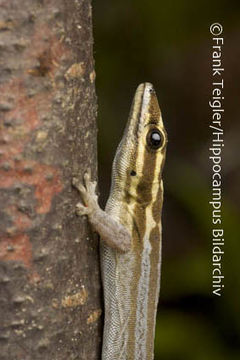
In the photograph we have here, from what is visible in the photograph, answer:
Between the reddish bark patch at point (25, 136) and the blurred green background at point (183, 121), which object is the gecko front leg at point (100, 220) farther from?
the blurred green background at point (183, 121)

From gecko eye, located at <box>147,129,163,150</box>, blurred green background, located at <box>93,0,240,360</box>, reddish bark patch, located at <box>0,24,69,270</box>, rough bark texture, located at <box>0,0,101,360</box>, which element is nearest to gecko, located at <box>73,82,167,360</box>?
gecko eye, located at <box>147,129,163,150</box>

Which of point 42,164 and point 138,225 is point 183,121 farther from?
point 42,164

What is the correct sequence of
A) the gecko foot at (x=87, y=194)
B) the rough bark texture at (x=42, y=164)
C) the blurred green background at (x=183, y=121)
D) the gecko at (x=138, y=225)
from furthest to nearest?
the blurred green background at (x=183, y=121) → the gecko at (x=138, y=225) → the gecko foot at (x=87, y=194) → the rough bark texture at (x=42, y=164)

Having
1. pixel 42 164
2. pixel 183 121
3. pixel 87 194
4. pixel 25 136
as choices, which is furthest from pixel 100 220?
pixel 183 121

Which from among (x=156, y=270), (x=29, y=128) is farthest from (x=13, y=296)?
(x=156, y=270)

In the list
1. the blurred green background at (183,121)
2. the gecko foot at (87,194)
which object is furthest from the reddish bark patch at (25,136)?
the blurred green background at (183,121)

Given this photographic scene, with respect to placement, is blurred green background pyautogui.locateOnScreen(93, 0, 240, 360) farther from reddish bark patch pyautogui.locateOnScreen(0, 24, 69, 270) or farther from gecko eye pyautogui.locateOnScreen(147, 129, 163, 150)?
reddish bark patch pyautogui.locateOnScreen(0, 24, 69, 270)

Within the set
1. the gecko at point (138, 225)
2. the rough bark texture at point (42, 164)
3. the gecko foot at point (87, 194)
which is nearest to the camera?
the rough bark texture at point (42, 164)
